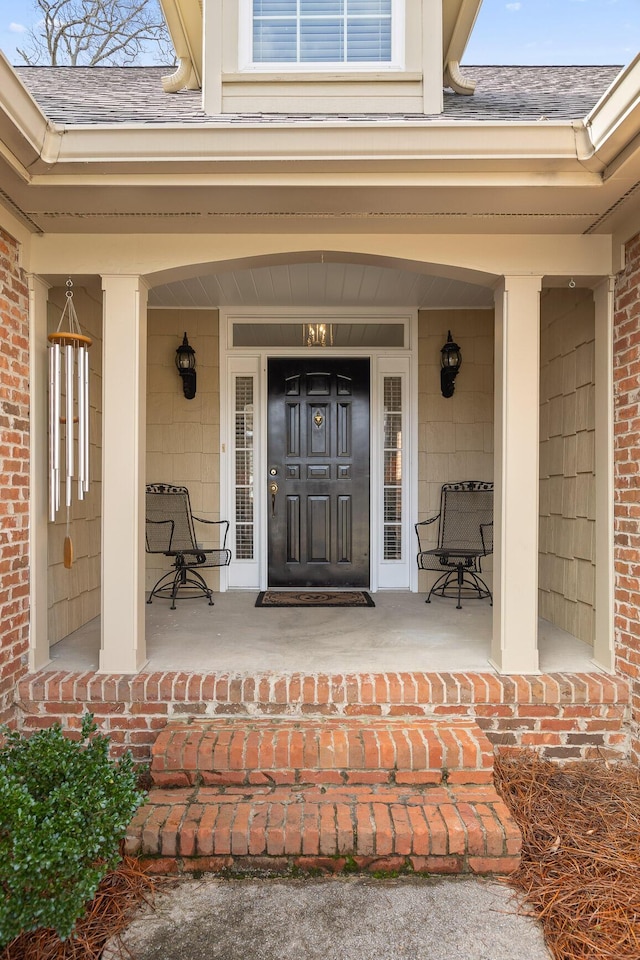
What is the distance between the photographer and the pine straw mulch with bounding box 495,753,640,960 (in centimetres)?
169

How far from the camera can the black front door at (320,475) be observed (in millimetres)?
4551

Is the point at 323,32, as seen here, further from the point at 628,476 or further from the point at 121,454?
the point at 628,476

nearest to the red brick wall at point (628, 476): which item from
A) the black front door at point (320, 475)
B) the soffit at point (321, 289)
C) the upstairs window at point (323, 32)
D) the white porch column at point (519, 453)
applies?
the white porch column at point (519, 453)

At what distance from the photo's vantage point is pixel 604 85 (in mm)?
3242

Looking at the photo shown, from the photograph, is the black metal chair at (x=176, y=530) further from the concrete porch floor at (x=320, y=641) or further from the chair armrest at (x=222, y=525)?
the concrete porch floor at (x=320, y=641)

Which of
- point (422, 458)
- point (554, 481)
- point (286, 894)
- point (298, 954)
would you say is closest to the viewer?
point (298, 954)

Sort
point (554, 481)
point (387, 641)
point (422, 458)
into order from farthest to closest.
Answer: point (422, 458)
point (554, 481)
point (387, 641)

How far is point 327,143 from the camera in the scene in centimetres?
219

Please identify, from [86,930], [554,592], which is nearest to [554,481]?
[554,592]

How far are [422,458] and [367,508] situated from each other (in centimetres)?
58

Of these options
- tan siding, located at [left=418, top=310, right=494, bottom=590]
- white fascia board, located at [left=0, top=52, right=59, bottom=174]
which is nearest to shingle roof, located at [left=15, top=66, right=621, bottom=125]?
white fascia board, located at [left=0, top=52, right=59, bottom=174]

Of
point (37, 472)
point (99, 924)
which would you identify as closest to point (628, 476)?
point (99, 924)

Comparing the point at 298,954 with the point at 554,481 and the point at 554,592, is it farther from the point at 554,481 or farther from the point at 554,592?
the point at 554,481

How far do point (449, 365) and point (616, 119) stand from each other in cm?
241
